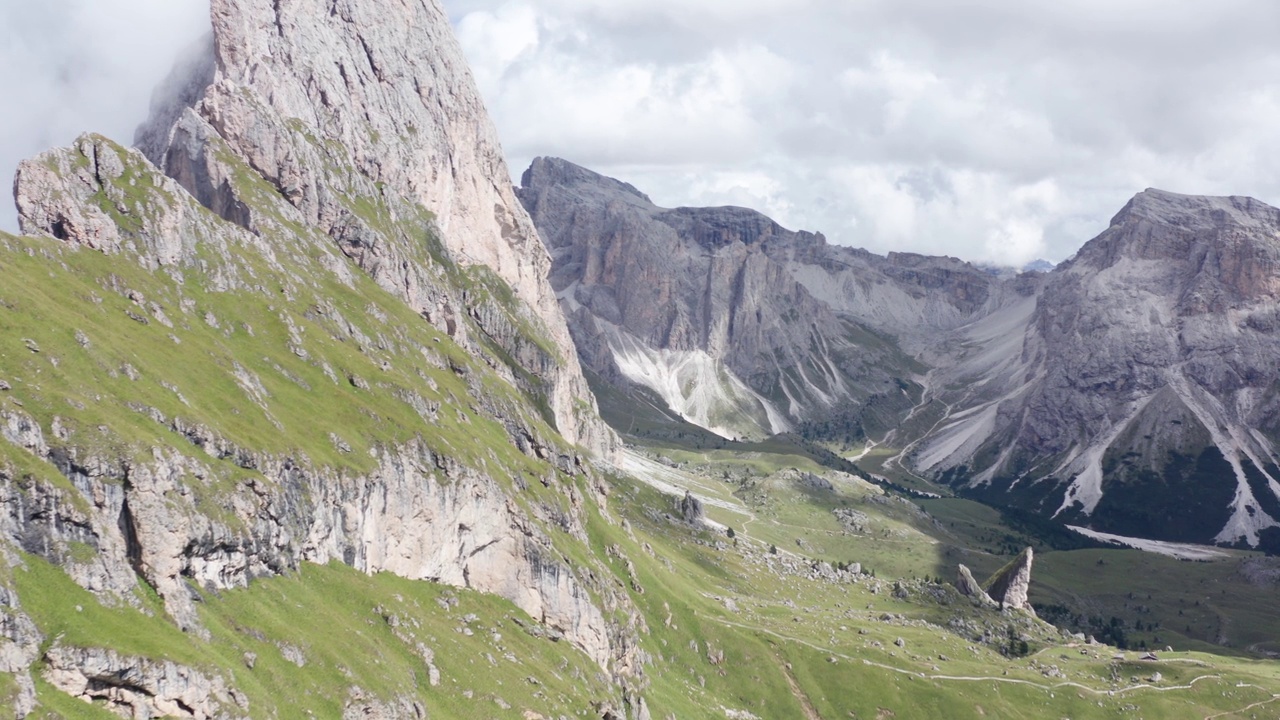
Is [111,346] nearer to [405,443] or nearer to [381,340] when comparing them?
[405,443]

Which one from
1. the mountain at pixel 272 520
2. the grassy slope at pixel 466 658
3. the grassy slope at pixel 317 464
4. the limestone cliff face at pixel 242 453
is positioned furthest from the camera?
the grassy slope at pixel 317 464

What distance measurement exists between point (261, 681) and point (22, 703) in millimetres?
23553

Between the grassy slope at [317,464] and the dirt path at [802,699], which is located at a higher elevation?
the grassy slope at [317,464]

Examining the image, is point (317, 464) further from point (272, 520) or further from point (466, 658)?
point (466, 658)

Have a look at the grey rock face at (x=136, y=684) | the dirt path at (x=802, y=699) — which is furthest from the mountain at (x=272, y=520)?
the dirt path at (x=802, y=699)

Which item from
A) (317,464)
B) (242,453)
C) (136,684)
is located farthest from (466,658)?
(136,684)

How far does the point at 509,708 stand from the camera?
112 metres

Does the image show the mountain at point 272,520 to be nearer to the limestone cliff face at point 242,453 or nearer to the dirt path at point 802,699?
the limestone cliff face at point 242,453

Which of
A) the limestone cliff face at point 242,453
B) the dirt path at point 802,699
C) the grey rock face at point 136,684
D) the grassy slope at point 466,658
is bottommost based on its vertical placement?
the dirt path at point 802,699

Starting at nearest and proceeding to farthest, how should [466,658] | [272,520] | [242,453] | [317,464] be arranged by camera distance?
[272,520] < [242,453] < [466,658] < [317,464]

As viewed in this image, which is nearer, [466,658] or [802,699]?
[466,658]

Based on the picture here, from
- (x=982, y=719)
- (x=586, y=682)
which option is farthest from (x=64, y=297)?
(x=982, y=719)

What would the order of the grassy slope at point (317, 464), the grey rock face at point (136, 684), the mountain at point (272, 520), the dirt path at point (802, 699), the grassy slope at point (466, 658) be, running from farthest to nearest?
the dirt path at point (802, 699), the grassy slope at point (317, 464), the grassy slope at point (466, 658), the mountain at point (272, 520), the grey rock face at point (136, 684)

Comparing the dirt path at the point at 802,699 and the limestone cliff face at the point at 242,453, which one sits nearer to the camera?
the limestone cliff face at the point at 242,453
